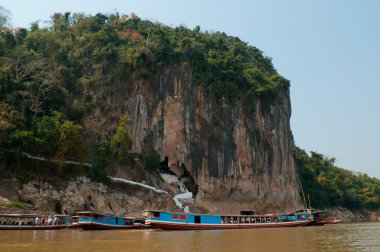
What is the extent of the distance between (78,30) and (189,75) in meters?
12.5

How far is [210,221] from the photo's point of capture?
25484 millimetres

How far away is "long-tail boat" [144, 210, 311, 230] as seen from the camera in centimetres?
2361

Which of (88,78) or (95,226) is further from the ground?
(88,78)

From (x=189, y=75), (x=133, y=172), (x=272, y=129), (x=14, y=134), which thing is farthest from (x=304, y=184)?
(x=14, y=134)

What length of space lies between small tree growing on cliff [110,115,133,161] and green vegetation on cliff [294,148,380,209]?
26.8 metres

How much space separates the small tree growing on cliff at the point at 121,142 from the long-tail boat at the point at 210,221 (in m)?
8.53

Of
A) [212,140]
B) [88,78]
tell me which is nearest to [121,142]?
[88,78]

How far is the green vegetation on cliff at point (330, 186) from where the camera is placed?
177 ft

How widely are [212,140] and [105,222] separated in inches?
655

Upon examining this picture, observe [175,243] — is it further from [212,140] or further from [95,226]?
[212,140]

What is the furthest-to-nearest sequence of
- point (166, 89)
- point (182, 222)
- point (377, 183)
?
point (377, 183)
point (166, 89)
point (182, 222)

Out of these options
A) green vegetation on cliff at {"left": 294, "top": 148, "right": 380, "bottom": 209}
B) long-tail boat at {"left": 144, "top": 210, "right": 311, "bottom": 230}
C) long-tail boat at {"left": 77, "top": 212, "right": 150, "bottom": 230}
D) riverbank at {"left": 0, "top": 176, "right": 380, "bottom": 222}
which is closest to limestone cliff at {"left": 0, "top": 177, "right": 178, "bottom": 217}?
riverbank at {"left": 0, "top": 176, "right": 380, "bottom": 222}

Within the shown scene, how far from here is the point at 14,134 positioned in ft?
83.5

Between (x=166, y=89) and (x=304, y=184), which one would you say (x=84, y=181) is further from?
(x=304, y=184)
